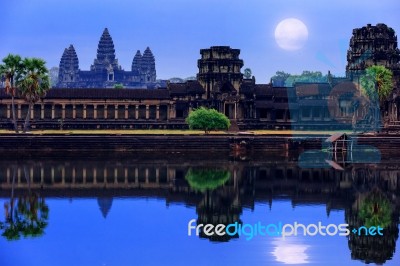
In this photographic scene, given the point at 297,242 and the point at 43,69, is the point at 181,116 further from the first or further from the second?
the point at 297,242

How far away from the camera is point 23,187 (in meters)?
38.2

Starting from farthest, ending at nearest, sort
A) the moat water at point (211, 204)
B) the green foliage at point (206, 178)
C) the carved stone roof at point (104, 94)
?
the carved stone roof at point (104, 94) → the green foliage at point (206, 178) → the moat water at point (211, 204)

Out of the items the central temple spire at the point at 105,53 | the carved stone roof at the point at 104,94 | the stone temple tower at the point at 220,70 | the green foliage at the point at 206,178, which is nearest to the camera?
the green foliage at the point at 206,178

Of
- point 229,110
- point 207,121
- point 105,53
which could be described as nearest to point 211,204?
point 207,121

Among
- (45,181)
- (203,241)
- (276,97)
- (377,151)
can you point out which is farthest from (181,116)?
(203,241)

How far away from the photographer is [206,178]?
42.3 meters

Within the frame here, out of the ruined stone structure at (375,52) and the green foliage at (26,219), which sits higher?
the ruined stone structure at (375,52)

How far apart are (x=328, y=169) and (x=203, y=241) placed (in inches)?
930

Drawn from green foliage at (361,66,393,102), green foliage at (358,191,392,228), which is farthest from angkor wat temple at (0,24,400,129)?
green foliage at (358,191,392,228)

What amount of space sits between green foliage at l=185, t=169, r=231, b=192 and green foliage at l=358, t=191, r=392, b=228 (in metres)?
8.96

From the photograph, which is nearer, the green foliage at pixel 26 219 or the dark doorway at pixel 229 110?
the green foliage at pixel 26 219

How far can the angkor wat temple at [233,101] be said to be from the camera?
7788cm

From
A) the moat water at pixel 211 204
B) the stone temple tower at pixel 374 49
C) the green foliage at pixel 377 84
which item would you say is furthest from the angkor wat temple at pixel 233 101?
the moat water at pixel 211 204

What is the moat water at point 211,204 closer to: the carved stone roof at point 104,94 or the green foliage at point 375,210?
the green foliage at point 375,210
